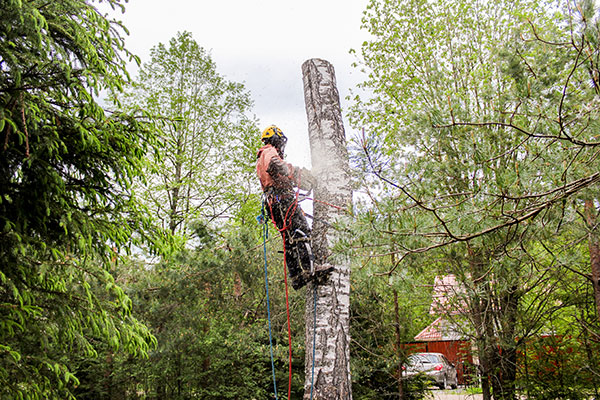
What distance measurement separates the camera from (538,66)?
2.44m

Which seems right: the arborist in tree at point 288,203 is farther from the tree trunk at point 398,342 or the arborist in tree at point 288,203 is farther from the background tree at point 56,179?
the tree trunk at point 398,342

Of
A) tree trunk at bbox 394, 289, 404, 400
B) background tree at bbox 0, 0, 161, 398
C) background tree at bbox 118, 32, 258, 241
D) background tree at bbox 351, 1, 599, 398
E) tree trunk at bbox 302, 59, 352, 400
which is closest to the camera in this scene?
background tree at bbox 351, 1, 599, 398

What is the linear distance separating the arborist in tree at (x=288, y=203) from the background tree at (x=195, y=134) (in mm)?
7008

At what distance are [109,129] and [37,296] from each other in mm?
1686

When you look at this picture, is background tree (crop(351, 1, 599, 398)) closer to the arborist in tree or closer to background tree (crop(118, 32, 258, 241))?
the arborist in tree

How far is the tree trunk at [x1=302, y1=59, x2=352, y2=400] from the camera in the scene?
122 inches

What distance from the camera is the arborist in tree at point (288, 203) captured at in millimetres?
3471

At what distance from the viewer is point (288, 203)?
3.95 m

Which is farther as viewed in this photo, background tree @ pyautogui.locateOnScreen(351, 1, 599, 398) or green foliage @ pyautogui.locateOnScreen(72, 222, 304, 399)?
green foliage @ pyautogui.locateOnScreen(72, 222, 304, 399)

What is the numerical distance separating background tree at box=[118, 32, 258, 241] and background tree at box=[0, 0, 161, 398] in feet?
22.2

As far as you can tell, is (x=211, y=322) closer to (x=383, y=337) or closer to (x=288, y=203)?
(x=383, y=337)

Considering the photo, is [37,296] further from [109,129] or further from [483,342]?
[483,342]

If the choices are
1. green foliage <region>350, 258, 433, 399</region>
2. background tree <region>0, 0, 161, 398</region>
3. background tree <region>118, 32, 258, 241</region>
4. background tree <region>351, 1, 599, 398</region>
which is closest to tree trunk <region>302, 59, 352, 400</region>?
background tree <region>351, 1, 599, 398</region>

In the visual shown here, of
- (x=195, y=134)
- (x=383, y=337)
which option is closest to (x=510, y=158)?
(x=383, y=337)
